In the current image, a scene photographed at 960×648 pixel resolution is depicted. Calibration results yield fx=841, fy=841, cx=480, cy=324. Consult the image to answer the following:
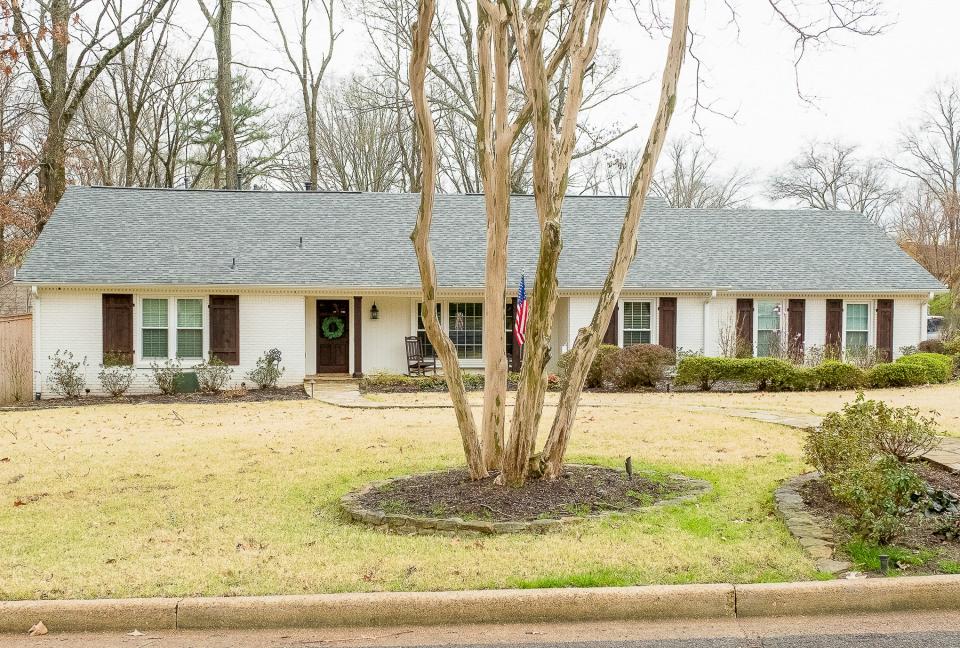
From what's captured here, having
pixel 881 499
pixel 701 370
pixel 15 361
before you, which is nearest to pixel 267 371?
pixel 15 361

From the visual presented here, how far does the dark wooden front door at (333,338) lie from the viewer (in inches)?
822

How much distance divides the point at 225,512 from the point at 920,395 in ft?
45.7

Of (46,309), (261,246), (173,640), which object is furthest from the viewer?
(261,246)

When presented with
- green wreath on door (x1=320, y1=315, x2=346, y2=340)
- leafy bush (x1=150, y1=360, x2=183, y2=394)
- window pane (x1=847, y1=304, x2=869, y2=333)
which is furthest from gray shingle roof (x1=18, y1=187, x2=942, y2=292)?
leafy bush (x1=150, y1=360, x2=183, y2=394)

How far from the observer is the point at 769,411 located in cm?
A: 1384

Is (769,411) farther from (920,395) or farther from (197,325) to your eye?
(197,325)

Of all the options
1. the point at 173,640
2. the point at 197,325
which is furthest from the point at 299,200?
the point at 173,640

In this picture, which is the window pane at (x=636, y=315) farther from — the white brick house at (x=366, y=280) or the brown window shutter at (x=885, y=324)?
the brown window shutter at (x=885, y=324)

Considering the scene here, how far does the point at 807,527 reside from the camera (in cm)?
589

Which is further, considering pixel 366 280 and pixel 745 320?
pixel 745 320

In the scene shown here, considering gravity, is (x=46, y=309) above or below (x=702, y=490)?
above

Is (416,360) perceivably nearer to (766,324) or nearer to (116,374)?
(116,374)

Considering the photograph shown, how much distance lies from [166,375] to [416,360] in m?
5.66

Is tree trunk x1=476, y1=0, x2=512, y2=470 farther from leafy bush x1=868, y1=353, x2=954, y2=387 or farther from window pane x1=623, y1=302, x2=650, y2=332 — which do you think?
window pane x1=623, y1=302, x2=650, y2=332
